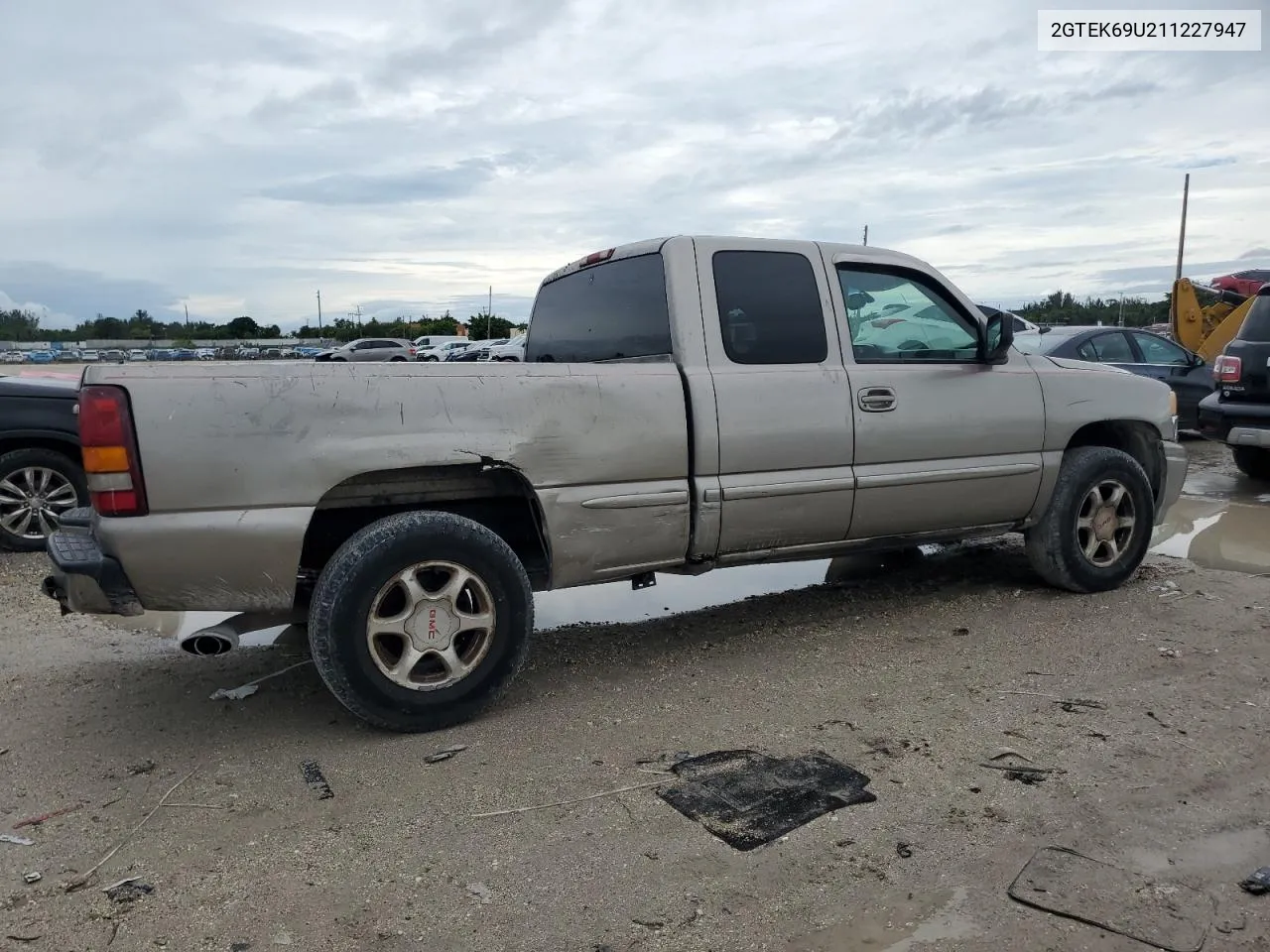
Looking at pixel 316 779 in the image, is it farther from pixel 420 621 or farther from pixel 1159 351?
pixel 1159 351

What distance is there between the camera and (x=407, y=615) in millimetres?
3719

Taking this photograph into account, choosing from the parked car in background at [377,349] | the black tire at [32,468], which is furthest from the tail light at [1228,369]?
the parked car in background at [377,349]

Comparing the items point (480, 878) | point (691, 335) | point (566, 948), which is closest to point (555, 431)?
point (691, 335)

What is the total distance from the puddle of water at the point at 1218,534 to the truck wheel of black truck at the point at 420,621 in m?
4.77

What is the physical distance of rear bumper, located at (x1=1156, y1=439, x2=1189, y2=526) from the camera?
5762mm

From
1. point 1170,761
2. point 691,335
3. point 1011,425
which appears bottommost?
point 1170,761

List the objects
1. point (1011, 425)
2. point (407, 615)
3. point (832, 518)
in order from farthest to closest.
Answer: point (1011, 425) → point (832, 518) → point (407, 615)

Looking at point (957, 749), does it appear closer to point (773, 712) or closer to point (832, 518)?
point (773, 712)

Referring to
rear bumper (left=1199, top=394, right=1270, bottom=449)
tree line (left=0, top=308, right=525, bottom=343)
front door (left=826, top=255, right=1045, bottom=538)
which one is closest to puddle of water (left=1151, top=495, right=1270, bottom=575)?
rear bumper (left=1199, top=394, right=1270, bottom=449)

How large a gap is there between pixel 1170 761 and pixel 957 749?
27.7 inches

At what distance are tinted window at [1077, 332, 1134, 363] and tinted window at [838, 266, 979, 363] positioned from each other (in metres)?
6.72

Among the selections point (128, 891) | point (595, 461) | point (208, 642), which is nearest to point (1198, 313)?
point (595, 461)

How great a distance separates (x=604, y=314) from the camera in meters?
4.87

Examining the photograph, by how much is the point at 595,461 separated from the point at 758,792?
1.45m
